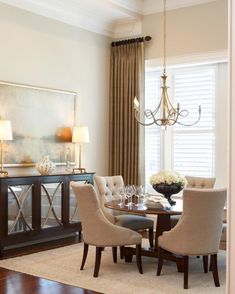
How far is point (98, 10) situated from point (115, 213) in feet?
10.3

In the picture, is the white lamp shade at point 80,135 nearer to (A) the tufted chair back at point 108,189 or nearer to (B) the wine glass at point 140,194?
(A) the tufted chair back at point 108,189

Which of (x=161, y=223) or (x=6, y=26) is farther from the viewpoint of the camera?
(x=6, y=26)

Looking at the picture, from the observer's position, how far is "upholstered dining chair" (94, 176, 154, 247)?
209 inches

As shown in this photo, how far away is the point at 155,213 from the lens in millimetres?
4426

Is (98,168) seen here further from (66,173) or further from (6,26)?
(6,26)

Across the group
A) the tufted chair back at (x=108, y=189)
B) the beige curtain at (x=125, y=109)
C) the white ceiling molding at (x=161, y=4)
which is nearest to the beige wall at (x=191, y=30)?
the white ceiling molding at (x=161, y=4)

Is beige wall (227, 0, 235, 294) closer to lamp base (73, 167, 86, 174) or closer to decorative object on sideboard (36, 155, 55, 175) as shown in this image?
decorative object on sideboard (36, 155, 55, 175)

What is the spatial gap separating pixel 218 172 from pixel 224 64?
1.71 m

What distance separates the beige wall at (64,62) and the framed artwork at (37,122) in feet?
0.51

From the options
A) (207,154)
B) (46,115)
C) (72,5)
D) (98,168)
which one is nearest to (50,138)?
(46,115)

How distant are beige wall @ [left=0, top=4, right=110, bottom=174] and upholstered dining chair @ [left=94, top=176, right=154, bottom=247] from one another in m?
1.50

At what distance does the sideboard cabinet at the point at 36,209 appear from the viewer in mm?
5316

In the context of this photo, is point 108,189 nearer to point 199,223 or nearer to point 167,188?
point 167,188

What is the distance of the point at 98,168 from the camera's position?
7367 millimetres
